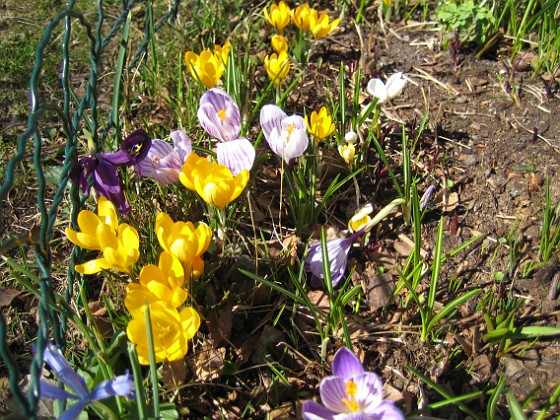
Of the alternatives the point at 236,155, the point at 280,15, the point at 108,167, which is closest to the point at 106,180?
the point at 108,167

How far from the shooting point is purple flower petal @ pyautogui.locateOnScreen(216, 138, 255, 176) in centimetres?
156

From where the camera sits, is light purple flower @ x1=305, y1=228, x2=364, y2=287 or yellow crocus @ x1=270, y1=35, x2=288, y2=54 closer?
light purple flower @ x1=305, y1=228, x2=364, y2=287

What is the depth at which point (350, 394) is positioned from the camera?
3.83 feet

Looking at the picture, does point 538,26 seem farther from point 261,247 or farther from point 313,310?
point 313,310

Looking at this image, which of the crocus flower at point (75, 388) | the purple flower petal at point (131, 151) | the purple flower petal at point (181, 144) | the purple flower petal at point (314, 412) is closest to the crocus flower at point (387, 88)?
the purple flower petal at point (181, 144)

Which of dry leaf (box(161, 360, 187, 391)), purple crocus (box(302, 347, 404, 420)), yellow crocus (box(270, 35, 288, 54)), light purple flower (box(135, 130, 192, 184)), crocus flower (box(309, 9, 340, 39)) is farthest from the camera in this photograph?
crocus flower (box(309, 9, 340, 39))

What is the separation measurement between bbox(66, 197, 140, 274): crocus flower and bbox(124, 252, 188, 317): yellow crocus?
0.07 meters

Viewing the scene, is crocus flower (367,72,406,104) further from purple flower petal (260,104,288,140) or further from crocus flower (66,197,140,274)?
crocus flower (66,197,140,274)

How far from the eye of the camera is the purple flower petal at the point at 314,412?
3.66ft

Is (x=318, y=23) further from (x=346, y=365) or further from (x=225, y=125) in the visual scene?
(x=346, y=365)

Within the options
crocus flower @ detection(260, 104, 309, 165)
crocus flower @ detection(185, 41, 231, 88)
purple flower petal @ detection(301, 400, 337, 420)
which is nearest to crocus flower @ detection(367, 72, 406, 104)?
crocus flower @ detection(260, 104, 309, 165)

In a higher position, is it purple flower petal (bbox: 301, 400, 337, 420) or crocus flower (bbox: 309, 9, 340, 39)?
crocus flower (bbox: 309, 9, 340, 39)

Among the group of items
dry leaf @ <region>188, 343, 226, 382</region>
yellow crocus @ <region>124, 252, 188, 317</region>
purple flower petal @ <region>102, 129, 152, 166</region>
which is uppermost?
purple flower petal @ <region>102, 129, 152, 166</region>

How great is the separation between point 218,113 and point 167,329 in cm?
69
